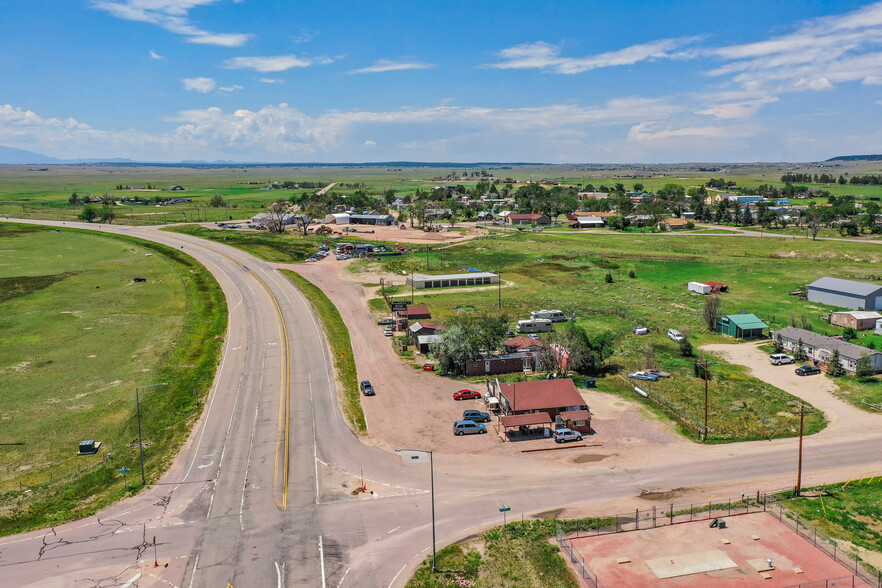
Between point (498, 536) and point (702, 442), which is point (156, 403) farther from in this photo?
point (702, 442)

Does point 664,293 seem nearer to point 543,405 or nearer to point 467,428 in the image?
point 543,405

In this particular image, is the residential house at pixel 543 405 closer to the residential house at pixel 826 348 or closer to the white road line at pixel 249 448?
the white road line at pixel 249 448

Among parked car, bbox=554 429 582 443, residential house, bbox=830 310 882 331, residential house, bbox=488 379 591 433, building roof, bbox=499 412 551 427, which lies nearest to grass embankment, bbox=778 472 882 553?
parked car, bbox=554 429 582 443

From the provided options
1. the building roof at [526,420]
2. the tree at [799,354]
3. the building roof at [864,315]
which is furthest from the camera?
the building roof at [864,315]

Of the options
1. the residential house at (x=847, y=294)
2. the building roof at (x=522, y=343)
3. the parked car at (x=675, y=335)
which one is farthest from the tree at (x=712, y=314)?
the building roof at (x=522, y=343)

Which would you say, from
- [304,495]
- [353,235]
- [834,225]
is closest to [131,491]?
[304,495]

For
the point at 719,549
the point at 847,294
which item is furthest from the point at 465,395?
the point at 847,294
